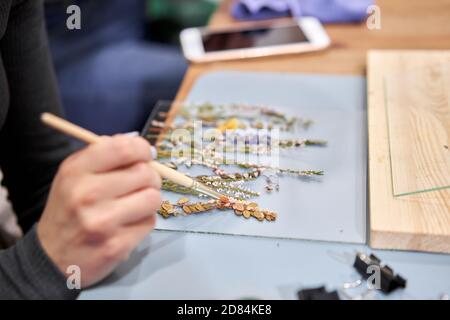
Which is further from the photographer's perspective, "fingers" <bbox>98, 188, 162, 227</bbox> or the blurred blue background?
the blurred blue background

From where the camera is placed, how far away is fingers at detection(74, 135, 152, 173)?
1.42 ft

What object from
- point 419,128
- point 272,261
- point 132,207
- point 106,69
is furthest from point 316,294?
point 106,69

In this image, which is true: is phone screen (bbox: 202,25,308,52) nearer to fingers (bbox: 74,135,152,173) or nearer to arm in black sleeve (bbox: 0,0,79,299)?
arm in black sleeve (bbox: 0,0,79,299)

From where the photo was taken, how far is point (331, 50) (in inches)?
38.3

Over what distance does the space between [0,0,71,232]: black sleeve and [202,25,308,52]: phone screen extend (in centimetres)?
33

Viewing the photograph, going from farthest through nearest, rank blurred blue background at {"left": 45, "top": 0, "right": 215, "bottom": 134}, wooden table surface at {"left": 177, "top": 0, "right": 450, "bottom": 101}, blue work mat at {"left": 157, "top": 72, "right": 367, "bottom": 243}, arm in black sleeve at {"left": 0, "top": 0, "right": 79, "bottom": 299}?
1. blurred blue background at {"left": 45, "top": 0, "right": 215, "bottom": 134}
2. wooden table surface at {"left": 177, "top": 0, "right": 450, "bottom": 101}
3. arm in black sleeve at {"left": 0, "top": 0, "right": 79, "bottom": 299}
4. blue work mat at {"left": 157, "top": 72, "right": 367, "bottom": 243}

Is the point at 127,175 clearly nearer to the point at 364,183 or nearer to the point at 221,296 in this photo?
the point at 221,296

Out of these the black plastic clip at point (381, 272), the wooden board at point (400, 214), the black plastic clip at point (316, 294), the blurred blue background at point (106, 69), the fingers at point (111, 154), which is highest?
the blurred blue background at point (106, 69)

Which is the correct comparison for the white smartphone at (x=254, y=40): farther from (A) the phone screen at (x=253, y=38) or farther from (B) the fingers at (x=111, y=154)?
(B) the fingers at (x=111, y=154)

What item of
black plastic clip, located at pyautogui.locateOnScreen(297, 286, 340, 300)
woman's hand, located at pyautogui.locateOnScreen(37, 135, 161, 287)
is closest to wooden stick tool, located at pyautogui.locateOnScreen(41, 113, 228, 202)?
woman's hand, located at pyautogui.locateOnScreen(37, 135, 161, 287)

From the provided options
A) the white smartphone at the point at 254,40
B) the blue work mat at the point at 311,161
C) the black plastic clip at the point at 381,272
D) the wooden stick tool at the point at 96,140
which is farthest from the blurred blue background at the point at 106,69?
the black plastic clip at the point at 381,272

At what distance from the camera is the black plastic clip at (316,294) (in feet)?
1.53

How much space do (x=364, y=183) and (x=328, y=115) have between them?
0.53ft
